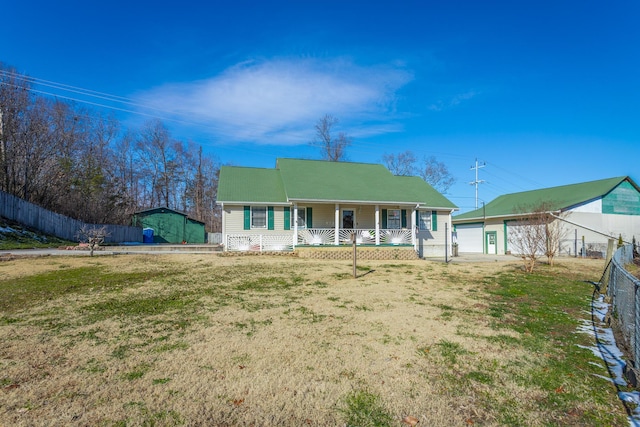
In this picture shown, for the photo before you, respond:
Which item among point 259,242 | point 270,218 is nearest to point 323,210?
point 270,218

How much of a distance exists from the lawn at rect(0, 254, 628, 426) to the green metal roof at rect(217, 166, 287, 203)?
9.96m

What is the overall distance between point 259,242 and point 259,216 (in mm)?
1667

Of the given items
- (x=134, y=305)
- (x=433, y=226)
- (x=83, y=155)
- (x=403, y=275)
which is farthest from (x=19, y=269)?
(x=83, y=155)

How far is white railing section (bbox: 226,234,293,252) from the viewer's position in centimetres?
1745

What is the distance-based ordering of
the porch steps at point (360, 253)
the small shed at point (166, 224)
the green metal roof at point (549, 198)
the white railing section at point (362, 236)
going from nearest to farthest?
1. the porch steps at point (360, 253)
2. the white railing section at point (362, 236)
3. the green metal roof at point (549, 198)
4. the small shed at point (166, 224)

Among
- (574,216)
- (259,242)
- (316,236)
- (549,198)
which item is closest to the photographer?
(316,236)

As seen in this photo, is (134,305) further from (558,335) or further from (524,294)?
(524,294)

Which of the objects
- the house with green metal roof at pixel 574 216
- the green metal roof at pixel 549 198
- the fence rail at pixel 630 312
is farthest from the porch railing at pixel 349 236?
the fence rail at pixel 630 312

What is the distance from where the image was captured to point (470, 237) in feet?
89.7

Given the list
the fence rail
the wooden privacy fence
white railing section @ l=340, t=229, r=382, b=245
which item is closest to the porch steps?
white railing section @ l=340, t=229, r=382, b=245

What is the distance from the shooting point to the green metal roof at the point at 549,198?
22312 mm

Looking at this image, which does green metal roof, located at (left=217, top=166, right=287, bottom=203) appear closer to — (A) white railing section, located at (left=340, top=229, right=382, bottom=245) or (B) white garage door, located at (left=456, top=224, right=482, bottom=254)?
(A) white railing section, located at (left=340, top=229, right=382, bottom=245)

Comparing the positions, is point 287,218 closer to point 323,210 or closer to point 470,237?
point 323,210

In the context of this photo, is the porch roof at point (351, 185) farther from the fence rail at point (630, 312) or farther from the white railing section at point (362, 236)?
the fence rail at point (630, 312)
